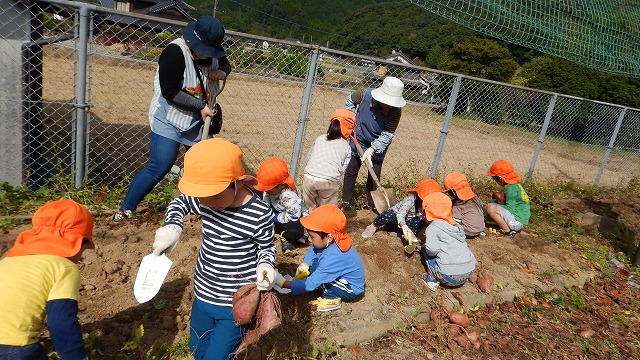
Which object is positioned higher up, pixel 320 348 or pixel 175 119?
pixel 175 119

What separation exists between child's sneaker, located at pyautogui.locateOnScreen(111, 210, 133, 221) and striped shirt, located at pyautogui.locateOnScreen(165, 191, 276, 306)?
1797mm

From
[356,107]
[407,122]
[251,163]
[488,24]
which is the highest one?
[488,24]

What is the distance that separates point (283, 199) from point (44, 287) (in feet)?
7.19

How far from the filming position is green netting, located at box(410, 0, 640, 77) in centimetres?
443

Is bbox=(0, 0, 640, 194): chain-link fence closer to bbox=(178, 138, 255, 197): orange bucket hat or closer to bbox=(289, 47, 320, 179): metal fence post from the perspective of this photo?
bbox=(289, 47, 320, 179): metal fence post

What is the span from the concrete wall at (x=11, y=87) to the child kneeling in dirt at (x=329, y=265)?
280cm

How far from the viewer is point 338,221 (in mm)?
2934

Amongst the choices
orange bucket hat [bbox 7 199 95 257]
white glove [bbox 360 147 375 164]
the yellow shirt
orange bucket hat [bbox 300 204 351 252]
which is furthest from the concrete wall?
white glove [bbox 360 147 375 164]

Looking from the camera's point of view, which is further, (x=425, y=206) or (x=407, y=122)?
(x=407, y=122)

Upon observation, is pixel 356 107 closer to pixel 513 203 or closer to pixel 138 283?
pixel 513 203

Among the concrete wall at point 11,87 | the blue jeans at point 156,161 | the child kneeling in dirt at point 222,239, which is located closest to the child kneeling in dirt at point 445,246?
the child kneeling in dirt at point 222,239

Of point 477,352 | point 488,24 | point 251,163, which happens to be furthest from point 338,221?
point 251,163

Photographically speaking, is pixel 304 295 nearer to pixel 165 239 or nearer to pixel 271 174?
pixel 271 174

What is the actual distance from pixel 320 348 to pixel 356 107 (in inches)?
115
